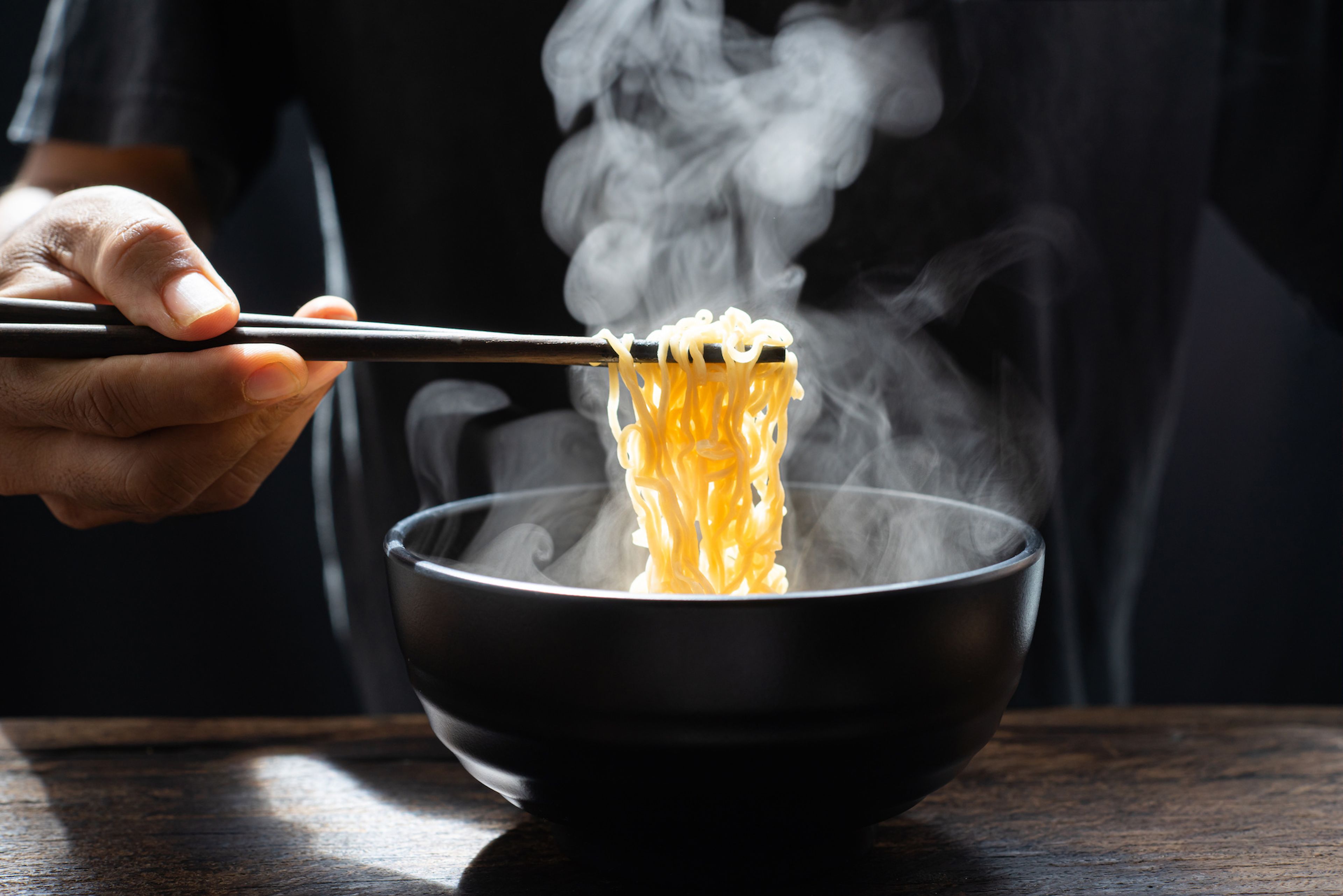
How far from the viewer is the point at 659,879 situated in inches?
26.5

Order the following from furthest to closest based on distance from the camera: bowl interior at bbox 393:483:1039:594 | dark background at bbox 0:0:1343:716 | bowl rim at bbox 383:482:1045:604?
dark background at bbox 0:0:1343:716 → bowl interior at bbox 393:483:1039:594 → bowl rim at bbox 383:482:1045:604

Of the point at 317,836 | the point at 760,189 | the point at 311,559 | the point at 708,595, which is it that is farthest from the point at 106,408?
the point at 311,559

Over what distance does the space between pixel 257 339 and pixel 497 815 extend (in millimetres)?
455

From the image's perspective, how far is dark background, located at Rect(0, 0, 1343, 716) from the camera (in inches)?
85.9

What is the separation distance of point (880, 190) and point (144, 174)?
1.14 metres

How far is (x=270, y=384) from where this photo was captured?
76 centimetres

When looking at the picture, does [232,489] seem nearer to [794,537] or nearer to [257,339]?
[257,339]

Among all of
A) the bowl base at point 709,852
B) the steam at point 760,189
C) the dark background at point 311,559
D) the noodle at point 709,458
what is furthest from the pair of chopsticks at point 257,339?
the dark background at point 311,559

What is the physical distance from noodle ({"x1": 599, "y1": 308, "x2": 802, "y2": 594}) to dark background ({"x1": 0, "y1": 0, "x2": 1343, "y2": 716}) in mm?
1522

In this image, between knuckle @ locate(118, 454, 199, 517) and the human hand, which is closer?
the human hand

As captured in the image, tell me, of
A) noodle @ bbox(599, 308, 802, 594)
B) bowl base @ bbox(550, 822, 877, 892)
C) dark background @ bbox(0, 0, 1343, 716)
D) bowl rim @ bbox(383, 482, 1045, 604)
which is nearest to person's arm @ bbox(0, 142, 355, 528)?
bowl rim @ bbox(383, 482, 1045, 604)

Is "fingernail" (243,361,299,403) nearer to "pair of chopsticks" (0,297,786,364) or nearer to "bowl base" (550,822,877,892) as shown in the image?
"pair of chopsticks" (0,297,786,364)

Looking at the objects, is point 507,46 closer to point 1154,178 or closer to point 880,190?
point 880,190

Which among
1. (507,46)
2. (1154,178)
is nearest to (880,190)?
(1154,178)
